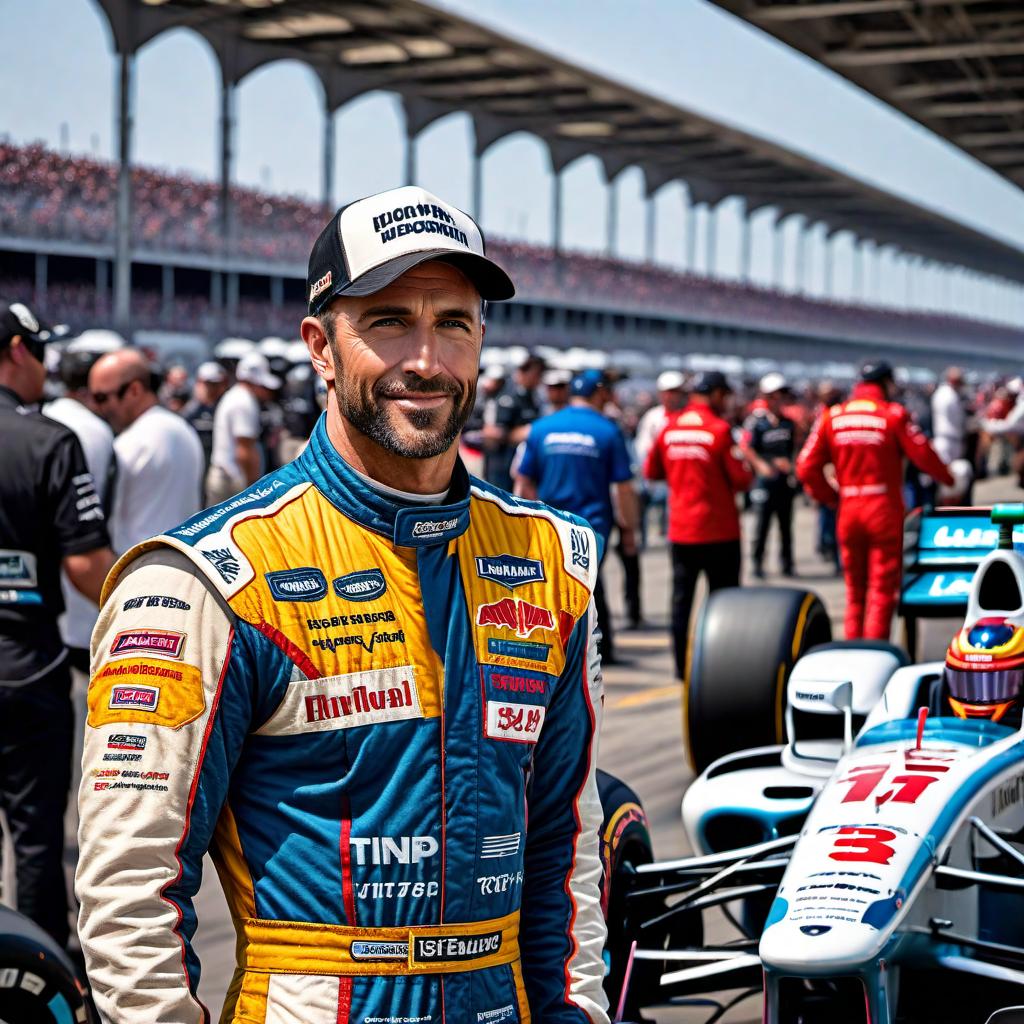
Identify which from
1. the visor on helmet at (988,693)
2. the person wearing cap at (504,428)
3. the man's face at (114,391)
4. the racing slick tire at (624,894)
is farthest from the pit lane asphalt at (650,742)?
the man's face at (114,391)

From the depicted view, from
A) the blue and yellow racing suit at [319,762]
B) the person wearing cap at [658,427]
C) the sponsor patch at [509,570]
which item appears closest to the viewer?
the blue and yellow racing suit at [319,762]

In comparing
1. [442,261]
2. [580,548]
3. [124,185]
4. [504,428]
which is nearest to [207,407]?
[504,428]

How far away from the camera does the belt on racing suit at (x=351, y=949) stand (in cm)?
175

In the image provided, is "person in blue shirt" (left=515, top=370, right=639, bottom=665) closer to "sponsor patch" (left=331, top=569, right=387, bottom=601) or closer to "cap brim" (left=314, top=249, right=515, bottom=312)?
"cap brim" (left=314, top=249, right=515, bottom=312)

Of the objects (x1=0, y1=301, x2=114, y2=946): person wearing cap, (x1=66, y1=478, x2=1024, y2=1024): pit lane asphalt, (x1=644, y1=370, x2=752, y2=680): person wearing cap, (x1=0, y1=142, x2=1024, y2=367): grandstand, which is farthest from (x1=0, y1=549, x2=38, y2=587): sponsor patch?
(x1=0, y1=142, x2=1024, y2=367): grandstand

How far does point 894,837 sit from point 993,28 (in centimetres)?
2306

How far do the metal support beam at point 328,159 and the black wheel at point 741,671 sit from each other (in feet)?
110

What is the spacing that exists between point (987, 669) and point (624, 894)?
1197mm

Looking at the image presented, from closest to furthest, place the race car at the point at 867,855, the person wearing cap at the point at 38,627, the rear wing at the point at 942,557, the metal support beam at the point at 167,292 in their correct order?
the race car at the point at 867,855 → the person wearing cap at the point at 38,627 → the rear wing at the point at 942,557 → the metal support beam at the point at 167,292

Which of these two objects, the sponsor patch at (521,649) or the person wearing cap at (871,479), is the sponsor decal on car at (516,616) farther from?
the person wearing cap at (871,479)

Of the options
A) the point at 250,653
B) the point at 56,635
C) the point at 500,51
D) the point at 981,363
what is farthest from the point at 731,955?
the point at 981,363

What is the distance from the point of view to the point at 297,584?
179cm

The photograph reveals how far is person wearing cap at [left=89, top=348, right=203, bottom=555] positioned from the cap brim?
13.5 feet

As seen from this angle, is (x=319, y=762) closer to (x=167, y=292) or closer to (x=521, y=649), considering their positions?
(x=521, y=649)
